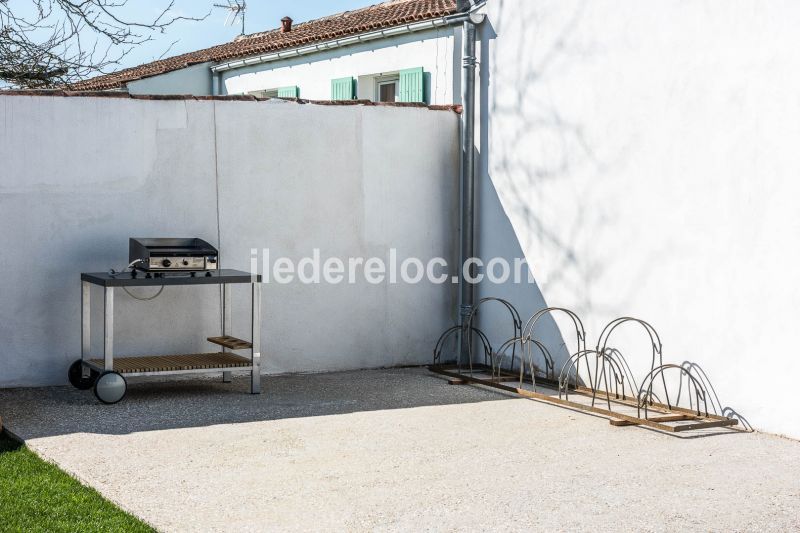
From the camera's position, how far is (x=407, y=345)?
33.5ft

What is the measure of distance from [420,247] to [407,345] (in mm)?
998

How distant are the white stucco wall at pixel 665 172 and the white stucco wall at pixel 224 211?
1.04 meters

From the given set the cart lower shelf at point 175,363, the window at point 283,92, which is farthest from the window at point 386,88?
the cart lower shelf at point 175,363

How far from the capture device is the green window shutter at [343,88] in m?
13.6

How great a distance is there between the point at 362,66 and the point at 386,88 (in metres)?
0.43

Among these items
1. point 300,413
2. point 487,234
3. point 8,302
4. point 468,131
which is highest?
point 468,131

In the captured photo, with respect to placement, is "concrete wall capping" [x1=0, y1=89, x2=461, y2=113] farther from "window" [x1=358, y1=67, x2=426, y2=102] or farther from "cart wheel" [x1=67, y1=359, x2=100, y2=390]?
"cart wheel" [x1=67, y1=359, x2=100, y2=390]

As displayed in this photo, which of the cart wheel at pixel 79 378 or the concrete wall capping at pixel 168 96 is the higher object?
the concrete wall capping at pixel 168 96

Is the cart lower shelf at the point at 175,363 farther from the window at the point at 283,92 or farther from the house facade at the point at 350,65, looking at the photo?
the window at the point at 283,92

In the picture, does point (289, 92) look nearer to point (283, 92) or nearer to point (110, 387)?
point (283, 92)

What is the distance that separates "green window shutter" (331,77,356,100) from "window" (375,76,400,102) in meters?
0.33

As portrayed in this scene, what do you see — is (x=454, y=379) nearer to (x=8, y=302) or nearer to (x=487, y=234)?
(x=487, y=234)

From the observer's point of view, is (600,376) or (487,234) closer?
(600,376)

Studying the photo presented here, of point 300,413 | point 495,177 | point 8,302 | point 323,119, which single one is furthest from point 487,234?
point 8,302
